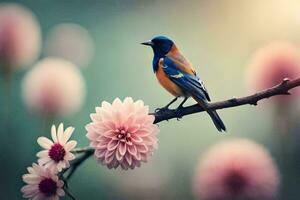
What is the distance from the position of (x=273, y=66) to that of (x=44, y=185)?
66cm

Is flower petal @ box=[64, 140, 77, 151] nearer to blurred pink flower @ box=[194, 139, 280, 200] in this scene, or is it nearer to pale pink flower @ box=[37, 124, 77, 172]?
pale pink flower @ box=[37, 124, 77, 172]

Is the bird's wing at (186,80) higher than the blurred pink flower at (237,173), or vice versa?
the bird's wing at (186,80)

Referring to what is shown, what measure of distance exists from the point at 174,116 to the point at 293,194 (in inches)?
14.1

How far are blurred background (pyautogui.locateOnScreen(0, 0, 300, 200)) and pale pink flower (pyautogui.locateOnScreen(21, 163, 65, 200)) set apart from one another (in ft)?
0.13

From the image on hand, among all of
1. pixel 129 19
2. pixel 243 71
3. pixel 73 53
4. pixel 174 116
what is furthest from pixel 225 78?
pixel 73 53

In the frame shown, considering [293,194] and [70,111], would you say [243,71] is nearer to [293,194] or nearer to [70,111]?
[293,194]

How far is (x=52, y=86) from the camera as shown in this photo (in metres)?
1.59

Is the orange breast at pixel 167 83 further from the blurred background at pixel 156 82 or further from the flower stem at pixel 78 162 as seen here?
the flower stem at pixel 78 162

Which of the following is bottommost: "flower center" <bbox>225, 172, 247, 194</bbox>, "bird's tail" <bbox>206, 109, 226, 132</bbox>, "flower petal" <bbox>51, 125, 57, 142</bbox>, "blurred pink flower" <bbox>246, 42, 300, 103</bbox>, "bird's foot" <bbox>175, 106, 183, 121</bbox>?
"flower center" <bbox>225, 172, 247, 194</bbox>

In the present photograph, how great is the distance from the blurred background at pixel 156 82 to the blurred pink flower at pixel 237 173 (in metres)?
0.02

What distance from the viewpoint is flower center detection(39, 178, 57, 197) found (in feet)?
4.96

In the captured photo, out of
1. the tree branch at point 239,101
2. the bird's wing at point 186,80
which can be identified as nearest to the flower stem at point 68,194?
the tree branch at point 239,101

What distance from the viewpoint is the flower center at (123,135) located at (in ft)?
4.78

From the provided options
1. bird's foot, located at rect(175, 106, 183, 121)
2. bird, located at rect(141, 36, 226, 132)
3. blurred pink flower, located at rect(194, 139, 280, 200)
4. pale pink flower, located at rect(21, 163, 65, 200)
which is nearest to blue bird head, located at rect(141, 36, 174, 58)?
bird, located at rect(141, 36, 226, 132)
